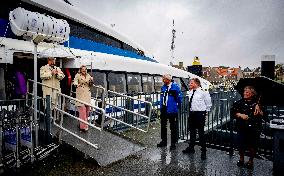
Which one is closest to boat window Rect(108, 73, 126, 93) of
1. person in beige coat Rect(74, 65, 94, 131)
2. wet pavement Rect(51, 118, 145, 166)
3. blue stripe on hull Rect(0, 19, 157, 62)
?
blue stripe on hull Rect(0, 19, 157, 62)

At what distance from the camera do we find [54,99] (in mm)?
7199

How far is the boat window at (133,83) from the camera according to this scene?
11.8m

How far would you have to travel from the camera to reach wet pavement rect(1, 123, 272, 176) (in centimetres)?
523

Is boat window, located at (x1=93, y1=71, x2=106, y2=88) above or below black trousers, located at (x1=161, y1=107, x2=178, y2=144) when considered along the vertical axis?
above

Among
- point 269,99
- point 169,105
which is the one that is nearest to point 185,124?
point 169,105

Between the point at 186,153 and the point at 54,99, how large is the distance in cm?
375

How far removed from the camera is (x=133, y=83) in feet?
39.7

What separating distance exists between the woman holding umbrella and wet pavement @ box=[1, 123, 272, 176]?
0.42 meters

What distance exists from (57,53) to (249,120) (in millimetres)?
5509

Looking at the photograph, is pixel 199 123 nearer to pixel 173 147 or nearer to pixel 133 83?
pixel 173 147

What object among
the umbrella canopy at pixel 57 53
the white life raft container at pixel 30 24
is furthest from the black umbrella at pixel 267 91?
the umbrella canopy at pixel 57 53

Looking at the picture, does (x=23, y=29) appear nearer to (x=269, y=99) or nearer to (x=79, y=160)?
(x=79, y=160)

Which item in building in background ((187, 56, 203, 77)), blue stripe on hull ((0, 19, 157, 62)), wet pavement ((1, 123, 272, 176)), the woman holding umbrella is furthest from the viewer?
building in background ((187, 56, 203, 77))

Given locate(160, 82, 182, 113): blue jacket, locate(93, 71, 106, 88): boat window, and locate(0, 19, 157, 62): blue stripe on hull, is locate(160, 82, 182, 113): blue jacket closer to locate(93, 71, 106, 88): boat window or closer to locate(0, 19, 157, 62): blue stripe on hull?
locate(93, 71, 106, 88): boat window
